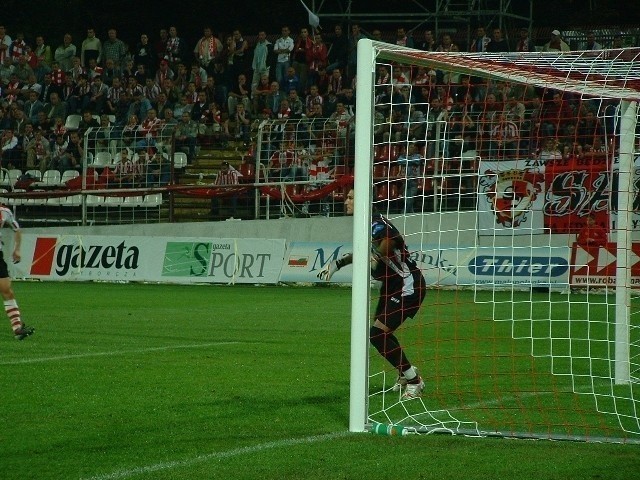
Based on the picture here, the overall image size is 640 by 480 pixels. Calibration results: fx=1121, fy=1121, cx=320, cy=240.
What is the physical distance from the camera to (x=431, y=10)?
31.8 m

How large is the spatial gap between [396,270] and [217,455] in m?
3.21

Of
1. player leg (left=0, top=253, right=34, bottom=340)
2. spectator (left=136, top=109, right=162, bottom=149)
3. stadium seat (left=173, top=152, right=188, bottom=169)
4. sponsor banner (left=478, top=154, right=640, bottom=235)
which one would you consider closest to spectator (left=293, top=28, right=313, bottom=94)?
stadium seat (left=173, top=152, right=188, bottom=169)

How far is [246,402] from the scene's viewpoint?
9.23 m

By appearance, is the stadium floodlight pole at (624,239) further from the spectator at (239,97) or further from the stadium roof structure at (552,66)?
the spectator at (239,97)

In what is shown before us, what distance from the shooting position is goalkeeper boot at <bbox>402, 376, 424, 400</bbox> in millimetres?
9561

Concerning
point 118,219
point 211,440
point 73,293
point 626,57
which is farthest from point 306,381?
point 118,219

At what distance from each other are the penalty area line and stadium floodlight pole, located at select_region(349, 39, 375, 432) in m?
0.28

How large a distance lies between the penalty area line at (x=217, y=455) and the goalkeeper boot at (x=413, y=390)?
1.73m

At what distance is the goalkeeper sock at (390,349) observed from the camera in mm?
9617

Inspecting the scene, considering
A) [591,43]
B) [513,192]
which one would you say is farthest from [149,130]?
[513,192]

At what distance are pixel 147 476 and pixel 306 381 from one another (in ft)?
13.8

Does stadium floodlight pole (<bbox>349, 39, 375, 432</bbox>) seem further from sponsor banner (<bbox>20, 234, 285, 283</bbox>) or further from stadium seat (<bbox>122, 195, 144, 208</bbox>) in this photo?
stadium seat (<bbox>122, 195, 144, 208</bbox>)

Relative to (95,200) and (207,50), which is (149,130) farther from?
(207,50)

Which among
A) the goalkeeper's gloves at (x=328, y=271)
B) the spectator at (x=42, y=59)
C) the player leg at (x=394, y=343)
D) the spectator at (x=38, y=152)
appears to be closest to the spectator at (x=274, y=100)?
the spectator at (x=38, y=152)
